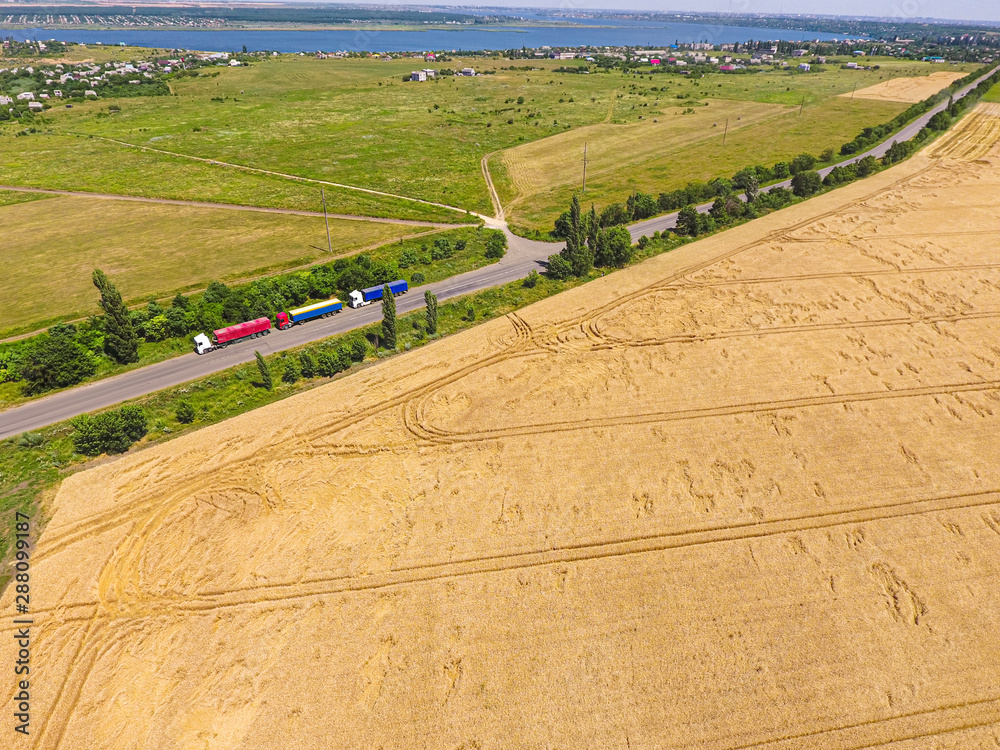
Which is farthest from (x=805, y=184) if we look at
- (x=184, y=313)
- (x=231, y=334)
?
(x=184, y=313)

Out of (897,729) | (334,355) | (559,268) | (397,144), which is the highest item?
(397,144)

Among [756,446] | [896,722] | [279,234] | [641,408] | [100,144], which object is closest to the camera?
[896,722]

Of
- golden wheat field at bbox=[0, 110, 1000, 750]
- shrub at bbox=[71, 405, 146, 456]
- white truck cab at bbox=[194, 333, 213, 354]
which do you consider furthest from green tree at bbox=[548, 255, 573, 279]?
shrub at bbox=[71, 405, 146, 456]

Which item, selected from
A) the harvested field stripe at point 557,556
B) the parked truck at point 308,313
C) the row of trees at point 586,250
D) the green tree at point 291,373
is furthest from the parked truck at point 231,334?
the row of trees at point 586,250

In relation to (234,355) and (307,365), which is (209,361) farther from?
(307,365)

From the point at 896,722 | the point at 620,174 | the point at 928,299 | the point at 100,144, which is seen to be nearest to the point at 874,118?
the point at 620,174

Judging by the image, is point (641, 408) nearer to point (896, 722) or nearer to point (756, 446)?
point (756, 446)
